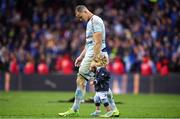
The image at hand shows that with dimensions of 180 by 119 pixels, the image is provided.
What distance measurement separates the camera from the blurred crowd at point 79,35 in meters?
32.7

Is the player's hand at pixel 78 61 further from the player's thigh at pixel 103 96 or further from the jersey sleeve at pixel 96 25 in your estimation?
the player's thigh at pixel 103 96

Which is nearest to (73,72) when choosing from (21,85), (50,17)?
(21,85)

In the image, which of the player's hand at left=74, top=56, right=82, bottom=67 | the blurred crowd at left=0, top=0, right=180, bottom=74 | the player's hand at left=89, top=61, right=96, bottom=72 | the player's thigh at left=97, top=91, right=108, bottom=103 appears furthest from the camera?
the blurred crowd at left=0, top=0, right=180, bottom=74

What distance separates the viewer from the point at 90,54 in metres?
16.2

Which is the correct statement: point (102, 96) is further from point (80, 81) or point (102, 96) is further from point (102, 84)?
point (80, 81)

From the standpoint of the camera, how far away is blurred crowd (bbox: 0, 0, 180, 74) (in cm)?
3269

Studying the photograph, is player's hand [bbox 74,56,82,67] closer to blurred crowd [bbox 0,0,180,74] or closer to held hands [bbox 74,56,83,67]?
held hands [bbox 74,56,83,67]

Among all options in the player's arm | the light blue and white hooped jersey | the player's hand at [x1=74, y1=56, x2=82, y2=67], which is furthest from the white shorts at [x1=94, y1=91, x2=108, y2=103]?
the player's hand at [x1=74, y1=56, x2=82, y2=67]

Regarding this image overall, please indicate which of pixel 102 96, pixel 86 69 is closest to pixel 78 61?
pixel 86 69

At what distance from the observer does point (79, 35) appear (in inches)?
1346

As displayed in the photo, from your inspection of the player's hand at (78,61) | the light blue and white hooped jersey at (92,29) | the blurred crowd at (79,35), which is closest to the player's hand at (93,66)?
the light blue and white hooped jersey at (92,29)

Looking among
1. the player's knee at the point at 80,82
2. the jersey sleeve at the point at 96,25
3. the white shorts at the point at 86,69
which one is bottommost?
the player's knee at the point at 80,82

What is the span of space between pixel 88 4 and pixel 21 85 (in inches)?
249

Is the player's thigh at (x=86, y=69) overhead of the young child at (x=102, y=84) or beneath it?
overhead
